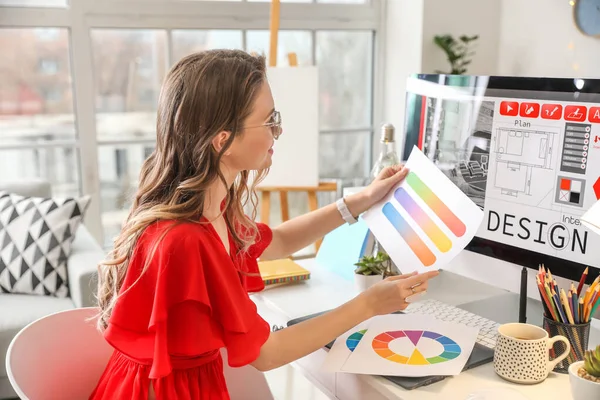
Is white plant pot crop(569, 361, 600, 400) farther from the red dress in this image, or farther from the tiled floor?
the tiled floor

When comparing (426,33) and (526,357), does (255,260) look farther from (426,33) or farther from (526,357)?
(426,33)

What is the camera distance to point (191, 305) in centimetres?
100

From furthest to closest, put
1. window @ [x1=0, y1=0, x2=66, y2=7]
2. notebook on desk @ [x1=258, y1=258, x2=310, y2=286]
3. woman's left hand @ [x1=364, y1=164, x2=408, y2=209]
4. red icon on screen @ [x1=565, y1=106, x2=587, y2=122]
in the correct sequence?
window @ [x1=0, y1=0, x2=66, y2=7]
notebook on desk @ [x1=258, y1=258, x2=310, y2=286]
woman's left hand @ [x1=364, y1=164, x2=408, y2=209]
red icon on screen @ [x1=565, y1=106, x2=587, y2=122]

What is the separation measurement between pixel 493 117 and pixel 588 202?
272 mm

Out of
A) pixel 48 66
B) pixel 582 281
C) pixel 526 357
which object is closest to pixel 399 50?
pixel 48 66

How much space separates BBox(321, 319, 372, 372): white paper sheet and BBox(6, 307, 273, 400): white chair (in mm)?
454

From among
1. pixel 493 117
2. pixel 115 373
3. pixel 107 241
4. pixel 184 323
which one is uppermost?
pixel 493 117

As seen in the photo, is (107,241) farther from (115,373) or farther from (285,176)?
(115,373)

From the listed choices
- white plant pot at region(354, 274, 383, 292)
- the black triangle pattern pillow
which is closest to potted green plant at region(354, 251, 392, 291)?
white plant pot at region(354, 274, 383, 292)

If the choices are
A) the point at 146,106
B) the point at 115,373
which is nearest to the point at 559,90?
the point at 115,373

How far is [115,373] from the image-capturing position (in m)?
1.14

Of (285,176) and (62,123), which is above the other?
(62,123)

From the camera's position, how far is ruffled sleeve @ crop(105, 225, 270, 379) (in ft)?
3.26

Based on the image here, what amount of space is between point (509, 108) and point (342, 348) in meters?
0.59
